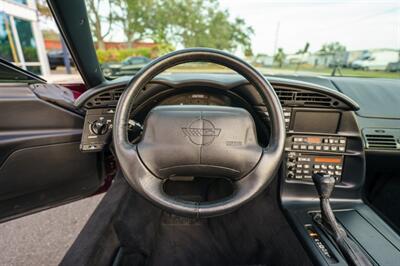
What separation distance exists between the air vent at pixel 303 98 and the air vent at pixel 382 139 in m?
0.44

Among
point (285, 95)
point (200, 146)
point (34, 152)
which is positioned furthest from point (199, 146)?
point (34, 152)

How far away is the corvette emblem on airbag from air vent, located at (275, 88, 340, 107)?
1.46 feet

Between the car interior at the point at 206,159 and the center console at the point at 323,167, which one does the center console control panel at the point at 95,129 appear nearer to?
the car interior at the point at 206,159

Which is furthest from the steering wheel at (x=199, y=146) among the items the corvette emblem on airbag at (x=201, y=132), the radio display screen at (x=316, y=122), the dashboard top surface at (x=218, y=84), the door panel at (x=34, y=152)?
the door panel at (x=34, y=152)

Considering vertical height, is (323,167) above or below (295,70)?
below

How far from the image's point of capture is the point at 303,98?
112 cm

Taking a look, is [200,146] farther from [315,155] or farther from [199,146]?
[315,155]

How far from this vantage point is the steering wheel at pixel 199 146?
0.82 metres

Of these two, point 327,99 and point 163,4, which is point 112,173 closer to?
Answer: point 327,99

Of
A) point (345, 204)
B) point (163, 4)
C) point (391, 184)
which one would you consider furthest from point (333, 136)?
point (163, 4)

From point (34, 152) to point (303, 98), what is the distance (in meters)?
1.44

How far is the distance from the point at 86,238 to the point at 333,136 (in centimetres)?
128

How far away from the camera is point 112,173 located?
62.4 inches

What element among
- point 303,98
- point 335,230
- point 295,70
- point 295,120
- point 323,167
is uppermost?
point 295,70
